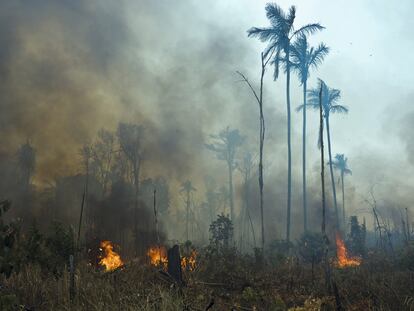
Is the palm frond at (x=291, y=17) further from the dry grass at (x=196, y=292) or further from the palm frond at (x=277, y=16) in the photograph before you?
the dry grass at (x=196, y=292)

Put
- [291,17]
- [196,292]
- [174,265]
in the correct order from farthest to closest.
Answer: [291,17], [174,265], [196,292]

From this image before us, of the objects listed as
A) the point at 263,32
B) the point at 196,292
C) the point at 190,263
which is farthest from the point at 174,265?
the point at 263,32

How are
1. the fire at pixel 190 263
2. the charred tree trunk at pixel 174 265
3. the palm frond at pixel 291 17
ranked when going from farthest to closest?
the palm frond at pixel 291 17 < the fire at pixel 190 263 < the charred tree trunk at pixel 174 265

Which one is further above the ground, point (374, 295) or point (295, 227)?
point (295, 227)

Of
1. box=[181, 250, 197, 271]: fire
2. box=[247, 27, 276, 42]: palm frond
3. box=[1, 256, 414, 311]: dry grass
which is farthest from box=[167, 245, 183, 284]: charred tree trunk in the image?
box=[247, 27, 276, 42]: palm frond

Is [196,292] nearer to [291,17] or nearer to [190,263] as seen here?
[190,263]

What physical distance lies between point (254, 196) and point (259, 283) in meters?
53.5

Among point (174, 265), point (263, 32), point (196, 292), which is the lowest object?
point (196, 292)

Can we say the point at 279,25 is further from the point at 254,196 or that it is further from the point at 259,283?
→ the point at 254,196

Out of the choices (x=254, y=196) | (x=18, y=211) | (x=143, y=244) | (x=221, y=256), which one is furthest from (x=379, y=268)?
(x=254, y=196)

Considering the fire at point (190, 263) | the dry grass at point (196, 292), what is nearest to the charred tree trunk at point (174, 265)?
Result: the dry grass at point (196, 292)

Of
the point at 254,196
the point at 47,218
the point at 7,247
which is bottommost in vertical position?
the point at 7,247

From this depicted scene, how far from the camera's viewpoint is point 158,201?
57.5 meters

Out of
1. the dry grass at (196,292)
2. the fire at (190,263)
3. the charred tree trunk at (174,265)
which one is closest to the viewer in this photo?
the dry grass at (196,292)
